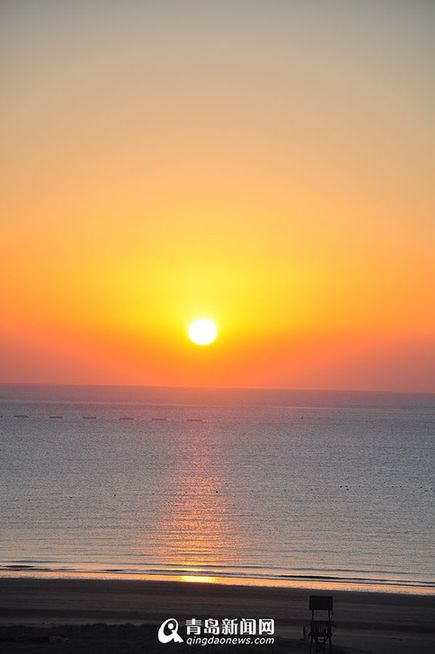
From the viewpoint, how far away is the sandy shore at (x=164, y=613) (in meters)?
26.1

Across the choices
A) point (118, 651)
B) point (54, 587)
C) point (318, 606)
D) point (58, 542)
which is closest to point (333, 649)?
point (318, 606)

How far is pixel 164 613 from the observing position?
32188mm

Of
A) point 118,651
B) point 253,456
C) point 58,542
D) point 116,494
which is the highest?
point 253,456

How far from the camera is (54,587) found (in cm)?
3706

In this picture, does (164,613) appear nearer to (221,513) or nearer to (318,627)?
(318,627)

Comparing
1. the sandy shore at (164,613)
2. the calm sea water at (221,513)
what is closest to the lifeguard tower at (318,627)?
the sandy shore at (164,613)

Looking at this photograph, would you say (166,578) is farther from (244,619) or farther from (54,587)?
(244,619)

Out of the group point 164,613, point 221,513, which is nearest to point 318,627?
point 164,613

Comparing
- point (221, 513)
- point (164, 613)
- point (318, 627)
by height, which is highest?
point (221, 513)

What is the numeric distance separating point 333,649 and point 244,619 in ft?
15.0

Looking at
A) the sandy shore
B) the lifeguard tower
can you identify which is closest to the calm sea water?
the sandy shore

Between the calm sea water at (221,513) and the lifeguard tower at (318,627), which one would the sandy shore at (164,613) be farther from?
the calm sea water at (221,513)

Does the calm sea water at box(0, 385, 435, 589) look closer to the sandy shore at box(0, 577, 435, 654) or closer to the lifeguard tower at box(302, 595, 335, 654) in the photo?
the sandy shore at box(0, 577, 435, 654)

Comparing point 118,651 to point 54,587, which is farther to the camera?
point 54,587
